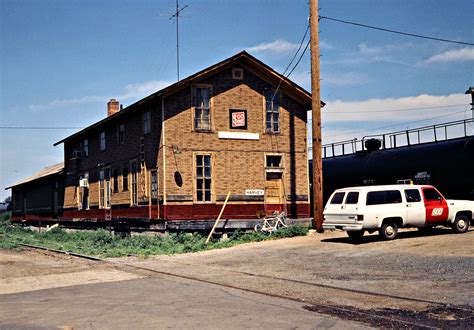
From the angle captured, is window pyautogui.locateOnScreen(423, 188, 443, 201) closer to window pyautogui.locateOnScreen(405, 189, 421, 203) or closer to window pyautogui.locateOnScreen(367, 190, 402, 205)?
window pyautogui.locateOnScreen(405, 189, 421, 203)

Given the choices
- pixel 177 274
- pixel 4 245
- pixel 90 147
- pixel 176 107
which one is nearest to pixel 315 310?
pixel 177 274

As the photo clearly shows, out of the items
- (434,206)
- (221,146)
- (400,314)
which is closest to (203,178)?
(221,146)

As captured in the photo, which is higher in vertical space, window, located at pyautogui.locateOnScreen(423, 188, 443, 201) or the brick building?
the brick building

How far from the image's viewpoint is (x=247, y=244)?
23.4m


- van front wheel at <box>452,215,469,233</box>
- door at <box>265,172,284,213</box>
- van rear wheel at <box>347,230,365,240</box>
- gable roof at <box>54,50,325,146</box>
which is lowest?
van rear wheel at <box>347,230,365,240</box>

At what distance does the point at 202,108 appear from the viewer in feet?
91.6

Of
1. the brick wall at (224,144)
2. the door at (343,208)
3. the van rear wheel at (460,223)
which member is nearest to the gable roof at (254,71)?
the brick wall at (224,144)

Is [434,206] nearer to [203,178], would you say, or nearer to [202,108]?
[203,178]

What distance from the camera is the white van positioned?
20.0 m

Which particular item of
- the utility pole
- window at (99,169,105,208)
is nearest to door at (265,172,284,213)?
the utility pole

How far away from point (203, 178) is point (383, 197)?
9716 mm

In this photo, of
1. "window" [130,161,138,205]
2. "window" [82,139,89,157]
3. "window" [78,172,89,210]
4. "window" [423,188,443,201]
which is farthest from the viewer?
"window" [82,139,89,157]

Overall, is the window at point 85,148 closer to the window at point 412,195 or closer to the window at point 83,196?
the window at point 83,196

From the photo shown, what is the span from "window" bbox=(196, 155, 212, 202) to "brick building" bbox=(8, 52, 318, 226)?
46mm
